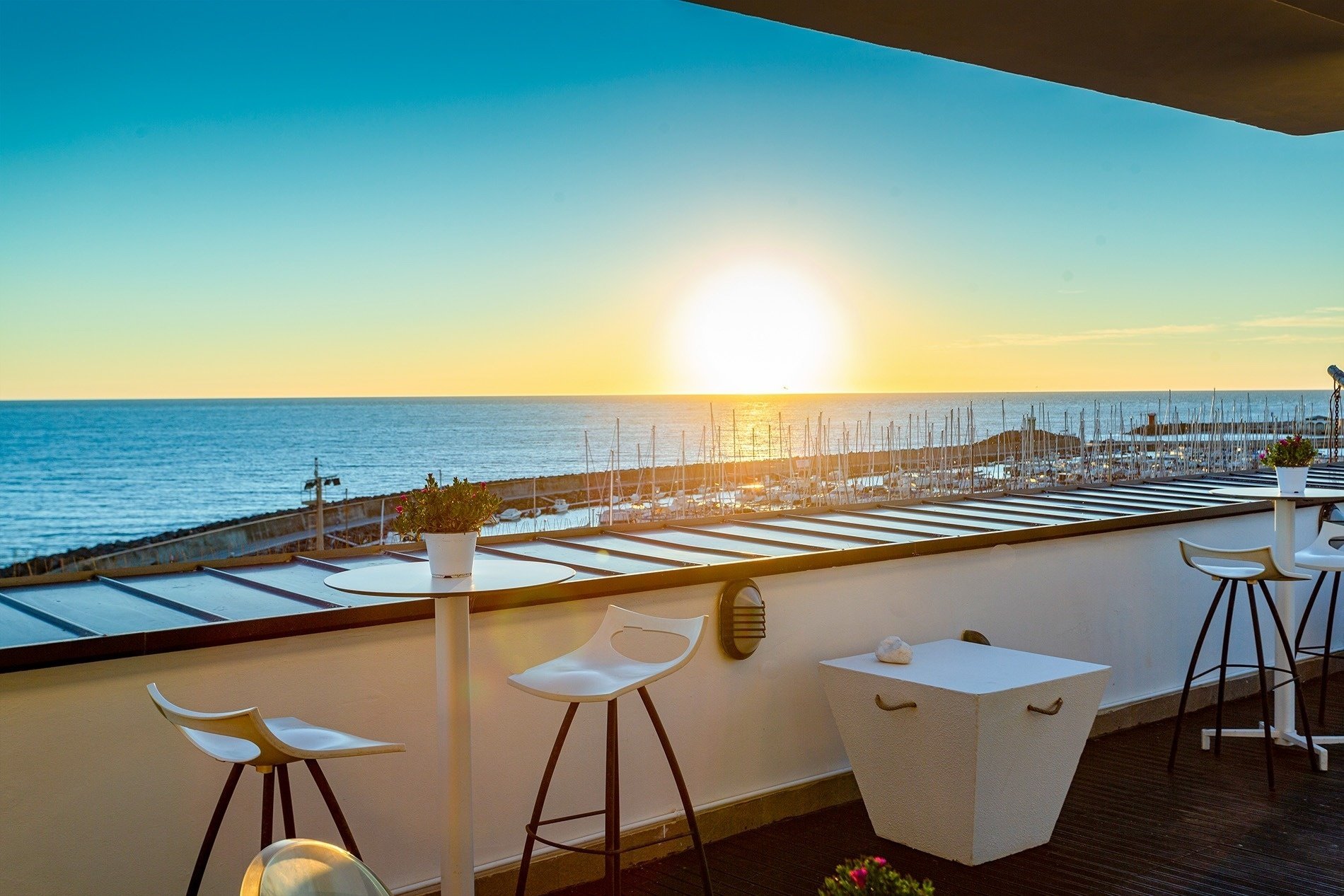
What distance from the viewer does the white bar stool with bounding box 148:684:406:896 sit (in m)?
1.89

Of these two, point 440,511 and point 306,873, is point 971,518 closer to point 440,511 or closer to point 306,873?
point 440,511

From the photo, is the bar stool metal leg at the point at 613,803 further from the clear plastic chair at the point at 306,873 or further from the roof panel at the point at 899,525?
the roof panel at the point at 899,525

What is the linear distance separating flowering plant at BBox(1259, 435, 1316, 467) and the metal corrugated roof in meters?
0.69

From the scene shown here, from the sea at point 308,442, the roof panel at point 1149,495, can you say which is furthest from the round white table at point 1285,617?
the sea at point 308,442

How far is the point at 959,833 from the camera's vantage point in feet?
10.7

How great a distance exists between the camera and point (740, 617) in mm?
3561

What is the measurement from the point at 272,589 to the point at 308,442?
168ft

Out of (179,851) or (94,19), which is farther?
(94,19)

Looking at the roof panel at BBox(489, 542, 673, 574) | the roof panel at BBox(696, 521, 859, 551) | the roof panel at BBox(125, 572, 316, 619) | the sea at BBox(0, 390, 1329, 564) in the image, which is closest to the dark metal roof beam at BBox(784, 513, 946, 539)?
the roof panel at BBox(696, 521, 859, 551)

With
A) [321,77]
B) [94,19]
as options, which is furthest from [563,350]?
[94,19]

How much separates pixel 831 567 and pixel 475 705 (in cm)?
150

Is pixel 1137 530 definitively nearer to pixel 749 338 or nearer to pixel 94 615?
pixel 94 615

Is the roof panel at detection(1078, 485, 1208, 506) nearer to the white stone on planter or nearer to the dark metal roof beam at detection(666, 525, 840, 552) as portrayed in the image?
the dark metal roof beam at detection(666, 525, 840, 552)

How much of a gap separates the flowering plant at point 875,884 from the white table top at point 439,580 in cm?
120
